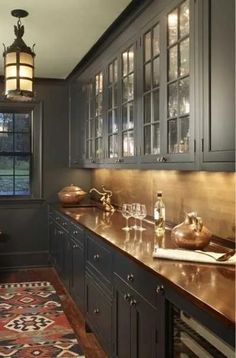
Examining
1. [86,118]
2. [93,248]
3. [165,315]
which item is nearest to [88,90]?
[86,118]

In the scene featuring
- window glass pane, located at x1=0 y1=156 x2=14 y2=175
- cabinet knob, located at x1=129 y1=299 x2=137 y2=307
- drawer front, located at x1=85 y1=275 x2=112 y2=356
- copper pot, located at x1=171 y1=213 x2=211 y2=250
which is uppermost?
window glass pane, located at x1=0 y1=156 x2=14 y2=175

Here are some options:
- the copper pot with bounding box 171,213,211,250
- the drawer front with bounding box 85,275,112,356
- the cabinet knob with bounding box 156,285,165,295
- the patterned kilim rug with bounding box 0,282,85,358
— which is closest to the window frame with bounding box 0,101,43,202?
the patterned kilim rug with bounding box 0,282,85,358

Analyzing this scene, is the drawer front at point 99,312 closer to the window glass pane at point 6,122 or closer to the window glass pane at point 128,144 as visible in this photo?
the window glass pane at point 128,144

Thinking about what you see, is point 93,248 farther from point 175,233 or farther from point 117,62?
point 117,62

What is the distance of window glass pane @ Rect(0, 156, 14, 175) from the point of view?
18.9 feet

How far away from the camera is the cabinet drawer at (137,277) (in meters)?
2.02

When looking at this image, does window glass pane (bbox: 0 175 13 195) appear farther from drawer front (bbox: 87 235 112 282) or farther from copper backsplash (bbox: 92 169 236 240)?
drawer front (bbox: 87 235 112 282)

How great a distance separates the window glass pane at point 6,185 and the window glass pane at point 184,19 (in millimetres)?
3913

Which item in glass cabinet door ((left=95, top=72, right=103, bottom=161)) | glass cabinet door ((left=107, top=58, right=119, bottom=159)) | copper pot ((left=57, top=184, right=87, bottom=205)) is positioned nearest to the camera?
glass cabinet door ((left=107, top=58, right=119, bottom=159))

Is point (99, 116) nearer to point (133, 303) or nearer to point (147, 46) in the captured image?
point (147, 46)

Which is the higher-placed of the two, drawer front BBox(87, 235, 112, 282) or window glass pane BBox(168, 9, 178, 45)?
window glass pane BBox(168, 9, 178, 45)

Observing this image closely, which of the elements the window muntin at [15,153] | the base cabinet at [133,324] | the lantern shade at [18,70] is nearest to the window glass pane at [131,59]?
the lantern shade at [18,70]

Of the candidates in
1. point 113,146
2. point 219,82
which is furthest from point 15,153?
point 219,82

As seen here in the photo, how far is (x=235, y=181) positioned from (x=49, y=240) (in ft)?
12.5
